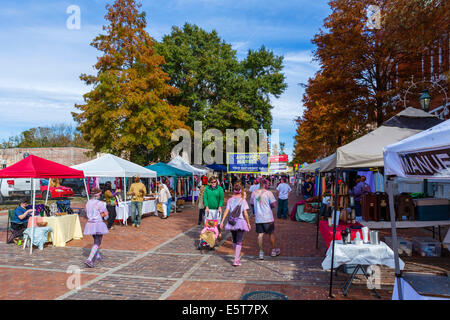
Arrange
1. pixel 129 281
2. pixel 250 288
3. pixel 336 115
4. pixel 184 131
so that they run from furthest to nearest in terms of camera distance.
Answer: pixel 184 131
pixel 336 115
pixel 129 281
pixel 250 288

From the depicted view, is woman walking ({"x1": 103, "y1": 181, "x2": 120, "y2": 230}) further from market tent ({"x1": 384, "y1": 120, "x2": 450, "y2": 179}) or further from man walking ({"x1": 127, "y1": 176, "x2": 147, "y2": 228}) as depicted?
market tent ({"x1": 384, "y1": 120, "x2": 450, "y2": 179})

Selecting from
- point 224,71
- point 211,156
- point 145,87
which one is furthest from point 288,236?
point 224,71

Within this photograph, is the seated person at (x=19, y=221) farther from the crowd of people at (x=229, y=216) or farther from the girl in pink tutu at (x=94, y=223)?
the girl in pink tutu at (x=94, y=223)

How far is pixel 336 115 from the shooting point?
1571 cm

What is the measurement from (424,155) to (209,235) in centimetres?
616

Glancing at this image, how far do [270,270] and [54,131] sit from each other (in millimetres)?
65818

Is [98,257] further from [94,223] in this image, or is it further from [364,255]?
[364,255]

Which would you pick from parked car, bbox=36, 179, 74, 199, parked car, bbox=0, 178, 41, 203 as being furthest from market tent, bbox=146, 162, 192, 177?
parked car, bbox=36, 179, 74, 199

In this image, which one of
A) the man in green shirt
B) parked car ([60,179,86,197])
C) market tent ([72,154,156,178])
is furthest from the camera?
parked car ([60,179,86,197])

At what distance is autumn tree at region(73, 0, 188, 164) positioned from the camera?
21.0 m

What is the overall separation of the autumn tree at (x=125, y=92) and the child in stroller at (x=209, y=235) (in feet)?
45.5

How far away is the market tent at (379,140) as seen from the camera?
5855 millimetres

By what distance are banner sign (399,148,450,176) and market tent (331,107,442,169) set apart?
2.31 m
